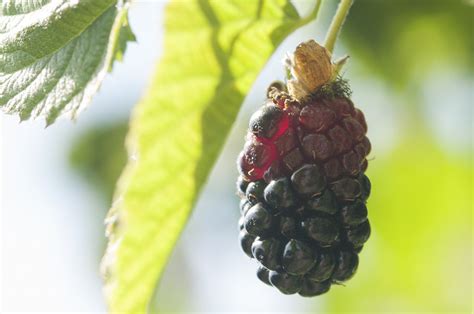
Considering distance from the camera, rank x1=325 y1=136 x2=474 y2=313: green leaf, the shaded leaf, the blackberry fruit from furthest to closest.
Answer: the shaded leaf, x1=325 y1=136 x2=474 y2=313: green leaf, the blackberry fruit

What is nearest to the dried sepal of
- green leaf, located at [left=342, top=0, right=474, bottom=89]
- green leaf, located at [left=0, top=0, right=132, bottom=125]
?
green leaf, located at [left=0, top=0, right=132, bottom=125]

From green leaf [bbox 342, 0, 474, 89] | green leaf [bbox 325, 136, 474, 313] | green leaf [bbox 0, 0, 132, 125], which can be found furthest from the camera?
green leaf [bbox 325, 136, 474, 313]

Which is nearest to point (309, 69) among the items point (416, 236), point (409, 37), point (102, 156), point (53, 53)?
point (53, 53)

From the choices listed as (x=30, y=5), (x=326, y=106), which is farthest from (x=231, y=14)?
(x=30, y=5)

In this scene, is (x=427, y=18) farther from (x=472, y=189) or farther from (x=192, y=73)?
(x=192, y=73)

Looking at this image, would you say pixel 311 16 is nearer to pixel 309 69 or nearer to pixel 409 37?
pixel 309 69

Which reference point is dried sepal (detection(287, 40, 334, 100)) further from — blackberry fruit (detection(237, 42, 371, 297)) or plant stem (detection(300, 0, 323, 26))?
plant stem (detection(300, 0, 323, 26))

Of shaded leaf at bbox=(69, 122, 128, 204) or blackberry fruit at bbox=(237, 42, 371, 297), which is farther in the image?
shaded leaf at bbox=(69, 122, 128, 204)

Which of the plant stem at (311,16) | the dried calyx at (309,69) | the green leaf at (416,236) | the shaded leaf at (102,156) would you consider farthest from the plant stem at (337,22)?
the shaded leaf at (102,156)
